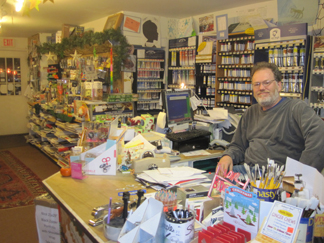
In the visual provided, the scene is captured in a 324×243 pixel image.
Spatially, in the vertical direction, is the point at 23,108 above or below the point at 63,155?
above

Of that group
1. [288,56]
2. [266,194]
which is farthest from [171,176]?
[288,56]

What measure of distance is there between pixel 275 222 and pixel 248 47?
174 inches

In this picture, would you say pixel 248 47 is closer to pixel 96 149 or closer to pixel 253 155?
pixel 253 155

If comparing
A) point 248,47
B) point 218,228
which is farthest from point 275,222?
point 248,47

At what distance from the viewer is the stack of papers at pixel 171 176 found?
2043mm

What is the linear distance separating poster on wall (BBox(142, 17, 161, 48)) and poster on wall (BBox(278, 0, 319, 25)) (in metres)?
2.64

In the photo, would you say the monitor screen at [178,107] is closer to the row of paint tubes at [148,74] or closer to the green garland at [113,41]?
the green garland at [113,41]

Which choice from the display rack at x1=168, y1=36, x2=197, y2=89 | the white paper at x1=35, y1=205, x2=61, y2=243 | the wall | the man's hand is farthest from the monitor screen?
the wall

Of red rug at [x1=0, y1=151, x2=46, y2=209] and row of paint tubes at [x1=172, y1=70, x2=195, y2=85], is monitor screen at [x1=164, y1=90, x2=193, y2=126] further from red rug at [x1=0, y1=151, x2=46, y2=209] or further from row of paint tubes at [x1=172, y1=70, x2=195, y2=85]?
row of paint tubes at [x1=172, y1=70, x2=195, y2=85]

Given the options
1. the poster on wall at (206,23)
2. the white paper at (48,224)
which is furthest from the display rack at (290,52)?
the white paper at (48,224)

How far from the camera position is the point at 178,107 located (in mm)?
3270

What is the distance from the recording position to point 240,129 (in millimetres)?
2766

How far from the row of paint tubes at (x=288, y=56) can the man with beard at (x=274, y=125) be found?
2.03 m

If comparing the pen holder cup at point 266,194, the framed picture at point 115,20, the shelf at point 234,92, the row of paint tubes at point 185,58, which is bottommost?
the pen holder cup at point 266,194
